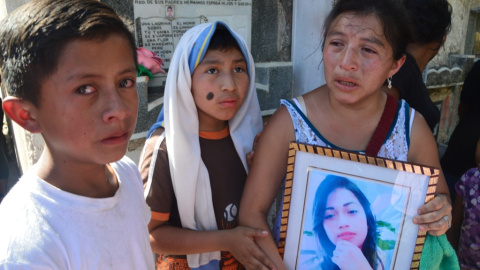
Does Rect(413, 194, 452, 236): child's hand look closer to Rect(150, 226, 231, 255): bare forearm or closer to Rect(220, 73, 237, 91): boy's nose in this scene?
Rect(150, 226, 231, 255): bare forearm

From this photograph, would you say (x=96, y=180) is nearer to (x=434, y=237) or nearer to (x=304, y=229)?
(x=304, y=229)

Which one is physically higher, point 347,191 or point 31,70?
point 31,70

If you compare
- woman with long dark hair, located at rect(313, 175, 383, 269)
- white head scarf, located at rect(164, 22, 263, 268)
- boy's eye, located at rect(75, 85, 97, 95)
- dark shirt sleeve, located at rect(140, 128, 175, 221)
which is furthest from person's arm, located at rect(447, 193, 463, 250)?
boy's eye, located at rect(75, 85, 97, 95)

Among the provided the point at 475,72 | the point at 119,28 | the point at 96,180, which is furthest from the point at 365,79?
the point at 475,72

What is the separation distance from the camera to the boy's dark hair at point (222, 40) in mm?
1621

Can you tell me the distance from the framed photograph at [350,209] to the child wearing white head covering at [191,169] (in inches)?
8.8

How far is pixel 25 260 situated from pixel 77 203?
0.21 metres

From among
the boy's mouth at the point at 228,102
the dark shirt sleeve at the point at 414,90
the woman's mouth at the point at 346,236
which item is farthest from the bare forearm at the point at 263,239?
the dark shirt sleeve at the point at 414,90

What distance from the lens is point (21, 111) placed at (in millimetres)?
1050

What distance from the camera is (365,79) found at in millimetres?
1441

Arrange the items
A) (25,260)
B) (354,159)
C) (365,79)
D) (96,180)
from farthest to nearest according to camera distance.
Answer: (365,79)
(354,159)
(96,180)
(25,260)

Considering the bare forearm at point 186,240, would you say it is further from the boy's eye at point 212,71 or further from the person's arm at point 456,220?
the person's arm at point 456,220

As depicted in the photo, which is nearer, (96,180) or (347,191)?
(96,180)

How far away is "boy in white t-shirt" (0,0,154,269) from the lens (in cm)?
98
